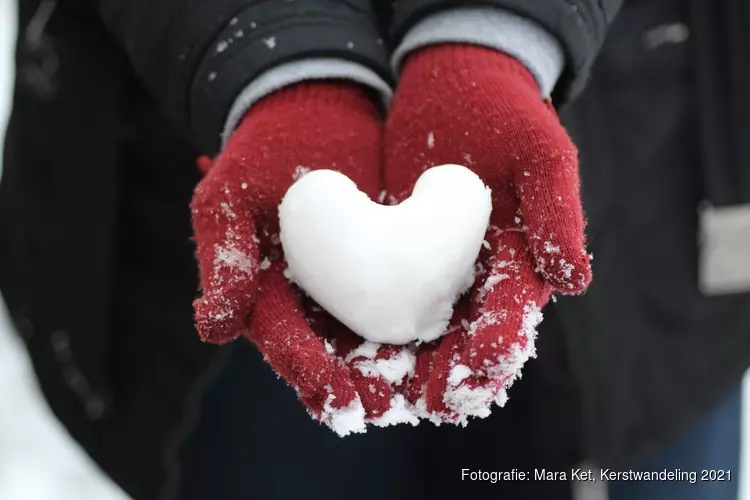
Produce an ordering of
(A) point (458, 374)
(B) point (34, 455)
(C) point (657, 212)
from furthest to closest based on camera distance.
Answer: (B) point (34, 455) → (C) point (657, 212) → (A) point (458, 374)

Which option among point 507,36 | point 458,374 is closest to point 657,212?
point 507,36

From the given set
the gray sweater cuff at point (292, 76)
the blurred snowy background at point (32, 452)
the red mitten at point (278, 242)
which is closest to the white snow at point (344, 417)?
the red mitten at point (278, 242)

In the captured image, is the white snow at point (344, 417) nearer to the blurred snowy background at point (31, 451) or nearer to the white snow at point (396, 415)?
the white snow at point (396, 415)

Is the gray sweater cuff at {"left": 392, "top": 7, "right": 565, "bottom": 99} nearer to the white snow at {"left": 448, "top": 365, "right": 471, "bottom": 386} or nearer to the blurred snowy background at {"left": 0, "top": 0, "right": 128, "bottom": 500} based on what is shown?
the white snow at {"left": 448, "top": 365, "right": 471, "bottom": 386}

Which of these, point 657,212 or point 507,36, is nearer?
point 507,36

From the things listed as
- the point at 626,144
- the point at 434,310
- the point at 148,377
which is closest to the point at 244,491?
the point at 148,377

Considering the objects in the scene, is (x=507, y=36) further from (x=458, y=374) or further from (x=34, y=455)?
(x=34, y=455)
